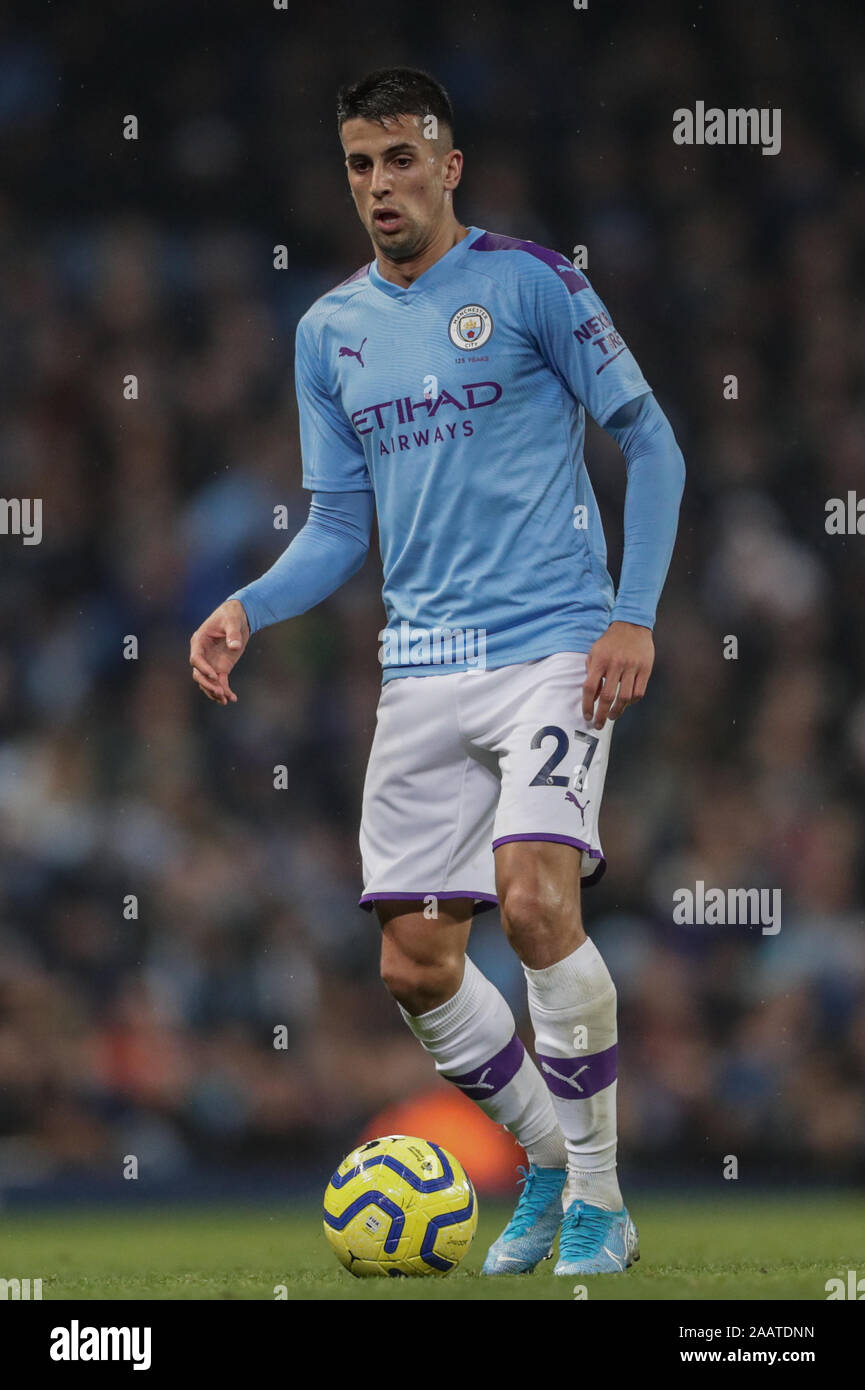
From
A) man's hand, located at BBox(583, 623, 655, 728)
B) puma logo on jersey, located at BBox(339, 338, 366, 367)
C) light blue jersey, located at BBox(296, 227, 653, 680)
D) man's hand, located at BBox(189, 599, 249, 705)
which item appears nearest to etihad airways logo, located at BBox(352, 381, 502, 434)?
light blue jersey, located at BBox(296, 227, 653, 680)

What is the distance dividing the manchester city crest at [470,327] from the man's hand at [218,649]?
30.9 inches

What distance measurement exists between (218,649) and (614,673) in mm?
914

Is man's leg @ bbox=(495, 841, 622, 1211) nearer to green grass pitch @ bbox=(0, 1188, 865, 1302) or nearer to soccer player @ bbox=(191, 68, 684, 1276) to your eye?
soccer player @ bbox=(191, 68, 684, 1276)

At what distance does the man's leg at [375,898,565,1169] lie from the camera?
4137 mm

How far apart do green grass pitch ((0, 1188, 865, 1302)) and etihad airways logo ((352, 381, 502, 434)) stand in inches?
73.0

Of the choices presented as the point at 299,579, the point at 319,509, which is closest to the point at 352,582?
the point at 319,509

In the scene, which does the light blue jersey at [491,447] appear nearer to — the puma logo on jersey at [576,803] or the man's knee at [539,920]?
the puma logo on jersey at [576,803]

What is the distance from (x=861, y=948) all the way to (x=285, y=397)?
3150 millimetres

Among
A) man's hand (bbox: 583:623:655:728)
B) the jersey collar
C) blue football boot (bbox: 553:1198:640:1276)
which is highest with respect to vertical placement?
the jersey collar

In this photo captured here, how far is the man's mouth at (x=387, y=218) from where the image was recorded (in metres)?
4.12

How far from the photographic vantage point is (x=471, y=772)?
4148 millimetres

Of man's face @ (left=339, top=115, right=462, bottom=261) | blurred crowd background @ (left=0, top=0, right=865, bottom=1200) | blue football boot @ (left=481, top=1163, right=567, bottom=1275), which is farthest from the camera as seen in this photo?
blurred crowd background @ (left=0, top=0, right=865, bottom=1200)

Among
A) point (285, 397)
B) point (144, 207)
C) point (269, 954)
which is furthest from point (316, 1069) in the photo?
point (144, 207)

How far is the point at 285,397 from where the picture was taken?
7.49 meters
